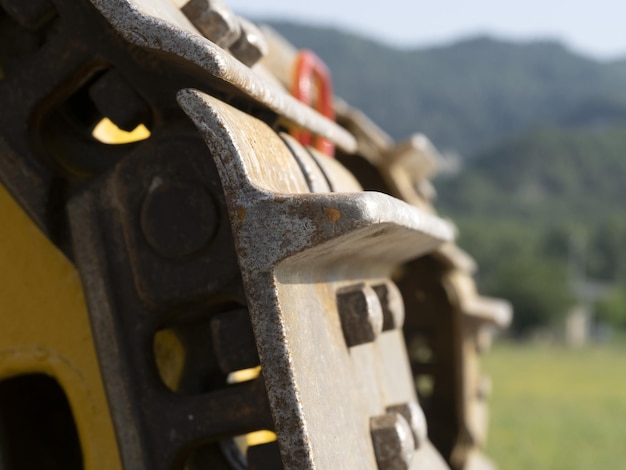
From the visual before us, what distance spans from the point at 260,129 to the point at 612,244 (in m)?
91.2

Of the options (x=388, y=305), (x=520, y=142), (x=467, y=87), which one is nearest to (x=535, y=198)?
(x=520, y=142)

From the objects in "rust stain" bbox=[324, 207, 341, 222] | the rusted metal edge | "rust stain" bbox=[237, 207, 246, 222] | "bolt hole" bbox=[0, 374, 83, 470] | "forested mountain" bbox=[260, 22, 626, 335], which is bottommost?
"bolt hole" bbox=[0, 374, 83, 470]

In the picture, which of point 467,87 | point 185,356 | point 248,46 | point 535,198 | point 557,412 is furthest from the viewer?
point 467,87

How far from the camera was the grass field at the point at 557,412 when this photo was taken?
1275 centimetres

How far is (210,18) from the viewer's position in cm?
135

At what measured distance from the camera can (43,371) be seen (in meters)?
1.26

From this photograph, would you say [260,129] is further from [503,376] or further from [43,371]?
[503,376]

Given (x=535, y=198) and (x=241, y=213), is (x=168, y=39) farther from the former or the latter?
(x=535, y=198)

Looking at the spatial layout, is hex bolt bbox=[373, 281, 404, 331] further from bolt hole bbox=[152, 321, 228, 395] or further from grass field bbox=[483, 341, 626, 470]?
grass field bbox=[483, 341, 626, 470]

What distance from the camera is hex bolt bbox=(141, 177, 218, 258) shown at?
1152mm

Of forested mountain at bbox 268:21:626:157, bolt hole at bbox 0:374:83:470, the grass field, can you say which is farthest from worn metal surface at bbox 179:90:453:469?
forested mountain at bbox 268:21:626:157

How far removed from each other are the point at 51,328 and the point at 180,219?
24cm

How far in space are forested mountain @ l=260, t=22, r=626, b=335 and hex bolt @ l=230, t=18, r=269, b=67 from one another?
2458 inches

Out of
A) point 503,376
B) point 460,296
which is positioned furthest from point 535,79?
point 460,296
